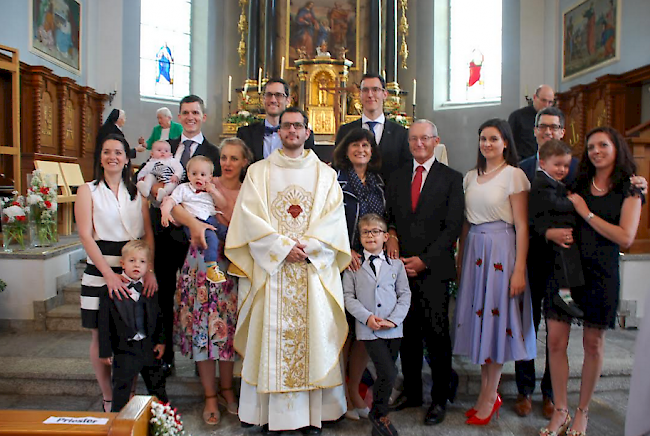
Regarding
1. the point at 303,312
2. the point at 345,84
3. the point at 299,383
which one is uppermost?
the point at 345,84

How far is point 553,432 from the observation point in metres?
2.86

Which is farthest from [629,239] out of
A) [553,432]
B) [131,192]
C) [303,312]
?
[131,192]

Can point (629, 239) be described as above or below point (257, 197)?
below

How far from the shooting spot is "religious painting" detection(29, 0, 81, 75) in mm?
8273

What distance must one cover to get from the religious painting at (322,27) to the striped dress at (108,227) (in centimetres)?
900

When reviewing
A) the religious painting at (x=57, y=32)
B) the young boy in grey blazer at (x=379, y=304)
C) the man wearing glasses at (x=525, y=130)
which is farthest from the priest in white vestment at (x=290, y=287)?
the religious painting at (x=57, y=32)

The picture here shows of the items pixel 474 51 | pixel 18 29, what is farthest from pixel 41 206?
pixel 474 51

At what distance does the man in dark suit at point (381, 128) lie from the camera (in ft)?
11.4

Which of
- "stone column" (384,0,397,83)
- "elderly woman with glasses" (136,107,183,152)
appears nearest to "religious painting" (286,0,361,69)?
"stone column" (384,0,397,83)

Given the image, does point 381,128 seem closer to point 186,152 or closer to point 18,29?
point 186,152

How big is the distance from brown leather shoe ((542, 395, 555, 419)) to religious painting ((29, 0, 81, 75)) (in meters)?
8.41

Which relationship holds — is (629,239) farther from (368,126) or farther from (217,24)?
(217,24)

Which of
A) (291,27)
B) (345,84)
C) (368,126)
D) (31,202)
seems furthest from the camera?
(291,27)

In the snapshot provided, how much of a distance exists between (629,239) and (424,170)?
1134 mm
